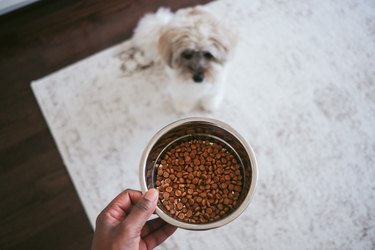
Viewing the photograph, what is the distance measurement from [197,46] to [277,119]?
0.57 metres

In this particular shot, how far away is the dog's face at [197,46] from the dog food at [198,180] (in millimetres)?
361

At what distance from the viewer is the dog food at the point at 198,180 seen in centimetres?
98

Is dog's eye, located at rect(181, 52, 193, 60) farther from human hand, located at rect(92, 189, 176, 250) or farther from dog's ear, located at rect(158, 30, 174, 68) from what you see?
human hand, located at rect(92, 189, 176, 250)

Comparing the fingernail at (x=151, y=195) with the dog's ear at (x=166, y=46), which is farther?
the dog's ear at (x=166, y=46)

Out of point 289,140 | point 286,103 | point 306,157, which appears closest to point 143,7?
point 286,103

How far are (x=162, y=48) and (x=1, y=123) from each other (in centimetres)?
94

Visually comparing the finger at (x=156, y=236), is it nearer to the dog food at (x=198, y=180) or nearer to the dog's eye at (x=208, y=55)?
the dog food at (x=198, y=180)

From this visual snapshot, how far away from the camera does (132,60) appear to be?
1647 millimetres

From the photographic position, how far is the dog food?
0.98 m

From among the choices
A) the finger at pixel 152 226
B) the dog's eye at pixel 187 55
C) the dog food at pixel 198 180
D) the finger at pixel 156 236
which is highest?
the dog's eye at pixel 187 55

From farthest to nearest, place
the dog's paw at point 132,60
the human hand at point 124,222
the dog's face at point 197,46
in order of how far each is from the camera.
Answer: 1. the dog's paw at point 132,60
2. the dog's face at point 197,46
3. the human hand at point 124,222

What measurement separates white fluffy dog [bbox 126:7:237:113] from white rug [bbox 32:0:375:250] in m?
0.18

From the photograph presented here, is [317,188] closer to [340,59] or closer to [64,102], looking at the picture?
[340,59]

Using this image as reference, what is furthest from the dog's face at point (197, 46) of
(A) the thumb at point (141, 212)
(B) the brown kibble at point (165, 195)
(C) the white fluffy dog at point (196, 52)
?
(A) the thumb at point (141, 212)
